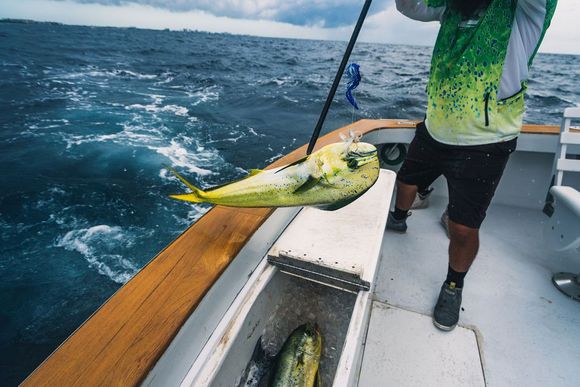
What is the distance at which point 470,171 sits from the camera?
79.4 inches

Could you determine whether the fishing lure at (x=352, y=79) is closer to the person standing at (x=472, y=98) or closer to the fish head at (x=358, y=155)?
the person standing at (x=472, y=98)

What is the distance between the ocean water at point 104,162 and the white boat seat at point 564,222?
4.68 metres

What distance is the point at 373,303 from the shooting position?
8.36 feet

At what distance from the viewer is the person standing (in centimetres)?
176

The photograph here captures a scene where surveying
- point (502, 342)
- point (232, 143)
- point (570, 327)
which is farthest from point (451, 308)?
point (232, 143)

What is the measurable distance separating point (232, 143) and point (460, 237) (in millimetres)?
7434

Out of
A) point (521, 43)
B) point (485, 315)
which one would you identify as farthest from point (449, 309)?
point (521, 43)

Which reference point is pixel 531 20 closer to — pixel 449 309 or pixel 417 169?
pixel 417 169

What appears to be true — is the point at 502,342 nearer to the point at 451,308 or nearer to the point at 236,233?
the point at 451,308

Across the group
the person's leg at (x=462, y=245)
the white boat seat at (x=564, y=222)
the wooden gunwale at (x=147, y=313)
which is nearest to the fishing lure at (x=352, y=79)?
the wooden gunwale at (x=147, y=313)

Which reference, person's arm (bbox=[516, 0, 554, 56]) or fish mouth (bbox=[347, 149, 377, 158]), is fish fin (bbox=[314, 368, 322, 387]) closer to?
fish mouth (bbox=[347, 149, 377, 158])

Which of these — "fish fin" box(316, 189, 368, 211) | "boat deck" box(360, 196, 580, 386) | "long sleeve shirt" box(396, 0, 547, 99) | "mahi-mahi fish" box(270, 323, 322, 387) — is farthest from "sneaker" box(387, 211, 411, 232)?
"fish fin" box(316, 189, 368, 211)

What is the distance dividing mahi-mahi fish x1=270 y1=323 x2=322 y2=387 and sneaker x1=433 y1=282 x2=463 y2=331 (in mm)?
1062

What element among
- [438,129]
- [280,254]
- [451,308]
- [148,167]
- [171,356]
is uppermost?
[438,129]
